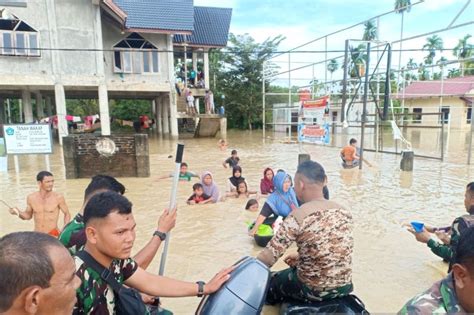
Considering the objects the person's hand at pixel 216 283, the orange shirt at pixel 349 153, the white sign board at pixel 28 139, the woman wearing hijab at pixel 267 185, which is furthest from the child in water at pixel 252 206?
the white sign board at pixel 28 139

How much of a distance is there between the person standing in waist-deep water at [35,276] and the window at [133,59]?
20392 millimetres

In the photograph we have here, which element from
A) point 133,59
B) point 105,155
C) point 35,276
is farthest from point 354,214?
point 133,59

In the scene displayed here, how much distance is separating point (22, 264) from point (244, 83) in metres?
33.1

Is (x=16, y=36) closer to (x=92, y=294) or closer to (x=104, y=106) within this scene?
(x=104, y=106)

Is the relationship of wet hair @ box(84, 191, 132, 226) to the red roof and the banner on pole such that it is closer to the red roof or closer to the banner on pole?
the banner on pole

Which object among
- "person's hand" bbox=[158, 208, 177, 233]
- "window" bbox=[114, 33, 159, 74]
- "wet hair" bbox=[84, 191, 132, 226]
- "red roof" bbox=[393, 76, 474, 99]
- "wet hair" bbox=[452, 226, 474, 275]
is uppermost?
"window" bbox=[114, 33, 159, 74]

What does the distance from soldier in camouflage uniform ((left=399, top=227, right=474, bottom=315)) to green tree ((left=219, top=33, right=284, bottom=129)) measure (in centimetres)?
3191

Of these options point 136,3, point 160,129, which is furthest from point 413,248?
point 160,129

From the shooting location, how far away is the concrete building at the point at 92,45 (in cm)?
1769

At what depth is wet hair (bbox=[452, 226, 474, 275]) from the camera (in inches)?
57.4

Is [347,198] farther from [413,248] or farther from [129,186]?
[129,186]

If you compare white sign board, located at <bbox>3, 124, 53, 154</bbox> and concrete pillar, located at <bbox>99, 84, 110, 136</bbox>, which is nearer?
white sign board, located at <bbox>3, 124, 53, 154</bbox>

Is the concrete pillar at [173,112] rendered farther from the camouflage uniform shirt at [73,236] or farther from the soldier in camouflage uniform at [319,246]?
the soldier in camouflage uniform at [319,246]

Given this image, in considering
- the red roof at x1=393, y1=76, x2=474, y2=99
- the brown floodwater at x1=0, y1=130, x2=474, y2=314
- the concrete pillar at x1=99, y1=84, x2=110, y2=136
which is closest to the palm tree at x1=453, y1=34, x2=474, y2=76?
the red roof at x1=393, y1=76, x2=474, y2=99
